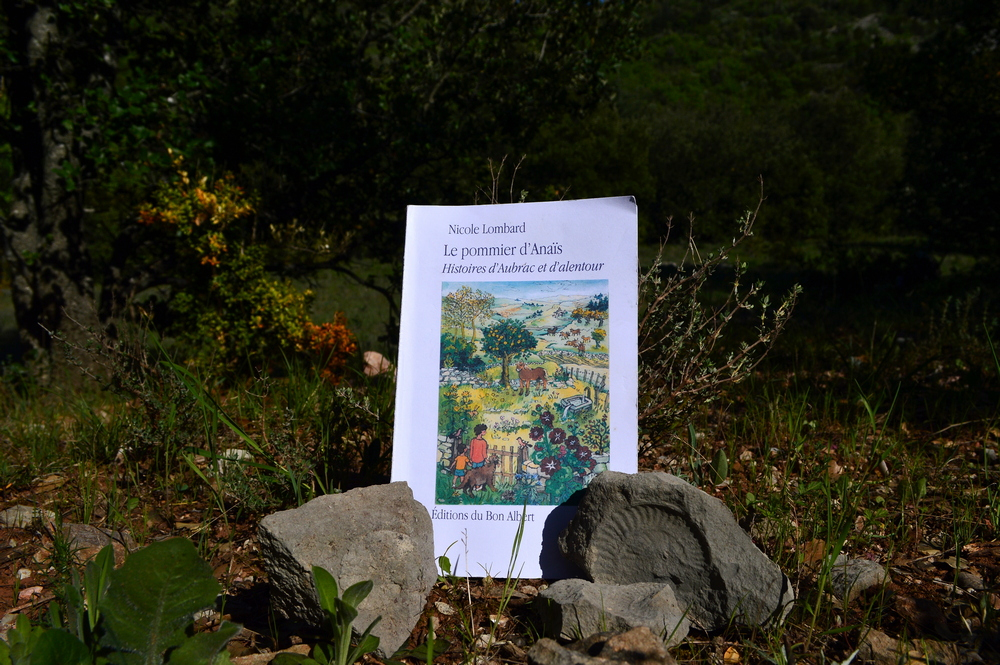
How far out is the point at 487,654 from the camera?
1565 mm

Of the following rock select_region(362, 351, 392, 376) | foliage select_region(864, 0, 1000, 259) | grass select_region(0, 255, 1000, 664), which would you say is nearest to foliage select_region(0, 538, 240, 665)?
grass select_region(0, 255, 1000, 664)

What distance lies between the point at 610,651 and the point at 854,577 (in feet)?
2.57

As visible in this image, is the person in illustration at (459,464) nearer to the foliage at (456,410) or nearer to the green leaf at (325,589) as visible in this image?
the foliage at (456,410)

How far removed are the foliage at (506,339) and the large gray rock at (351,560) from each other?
0.58 meters

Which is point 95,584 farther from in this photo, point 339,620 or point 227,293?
point 227,293

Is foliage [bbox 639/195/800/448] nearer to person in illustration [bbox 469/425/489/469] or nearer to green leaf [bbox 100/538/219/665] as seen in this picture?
person in illustration [bbox 469/425/489/469]

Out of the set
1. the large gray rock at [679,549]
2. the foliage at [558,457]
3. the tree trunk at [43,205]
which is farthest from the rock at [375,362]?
the large gray rock at [679,549]

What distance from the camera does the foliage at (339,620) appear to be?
4.25 feet

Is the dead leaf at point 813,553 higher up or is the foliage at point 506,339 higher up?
the foliage at point 506,339

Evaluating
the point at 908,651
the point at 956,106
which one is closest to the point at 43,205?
the point at 908,651

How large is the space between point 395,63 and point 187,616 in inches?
182

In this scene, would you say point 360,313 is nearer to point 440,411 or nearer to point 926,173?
point 440,411

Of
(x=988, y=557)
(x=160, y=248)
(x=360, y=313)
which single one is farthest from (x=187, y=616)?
(x=360, y=313)

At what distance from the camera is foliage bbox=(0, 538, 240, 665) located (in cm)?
127
